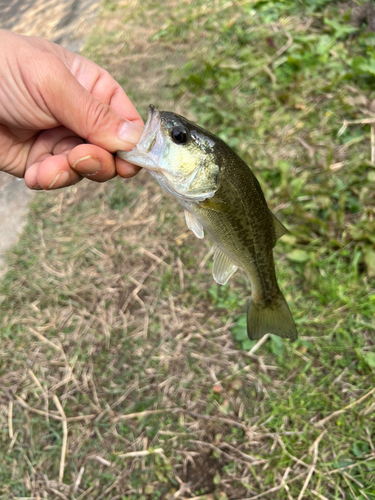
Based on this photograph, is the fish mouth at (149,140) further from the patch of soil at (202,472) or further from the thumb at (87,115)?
the patch of soil at (202,472)

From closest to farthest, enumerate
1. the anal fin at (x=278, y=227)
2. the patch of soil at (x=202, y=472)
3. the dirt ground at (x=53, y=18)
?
the anal fin at (x=278, y=227) < the patch of soil at (x=202, y=472) < the dirt ground at (x=53, y=18)

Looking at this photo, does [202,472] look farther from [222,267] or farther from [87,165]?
[87,165]

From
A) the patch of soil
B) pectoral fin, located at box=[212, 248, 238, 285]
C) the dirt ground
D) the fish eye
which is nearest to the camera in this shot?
the fish eye

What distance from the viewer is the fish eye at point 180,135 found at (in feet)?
5.17

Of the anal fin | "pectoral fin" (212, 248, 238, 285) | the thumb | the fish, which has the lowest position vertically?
"pectoral fin" (212, 248, 238, 285)

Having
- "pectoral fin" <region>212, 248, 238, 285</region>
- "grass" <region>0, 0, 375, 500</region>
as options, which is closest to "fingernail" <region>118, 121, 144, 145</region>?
"pectoral fin" <region>212, 248, 238, 285</region>

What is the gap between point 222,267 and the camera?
192 centimetres

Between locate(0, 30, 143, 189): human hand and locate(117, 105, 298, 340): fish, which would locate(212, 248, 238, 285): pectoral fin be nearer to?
locate(117, 105, 298, 340): fish

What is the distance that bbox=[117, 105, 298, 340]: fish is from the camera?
1600 mm

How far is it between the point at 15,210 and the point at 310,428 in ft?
10.7

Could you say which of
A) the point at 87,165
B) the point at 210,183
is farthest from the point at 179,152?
the point at 87,165

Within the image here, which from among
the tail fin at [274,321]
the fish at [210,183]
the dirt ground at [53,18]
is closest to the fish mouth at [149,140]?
the fish at [210,183]

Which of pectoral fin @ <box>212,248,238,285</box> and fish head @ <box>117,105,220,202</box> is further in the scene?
pectoral fin @ <box>212,248,238,285</box>

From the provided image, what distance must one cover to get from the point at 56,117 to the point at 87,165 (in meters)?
0.32
